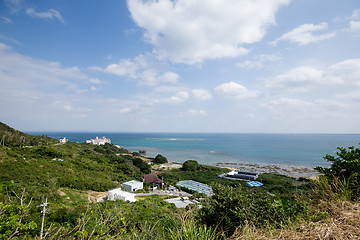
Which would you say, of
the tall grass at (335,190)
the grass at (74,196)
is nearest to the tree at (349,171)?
Result: the tall grass at (335,190)

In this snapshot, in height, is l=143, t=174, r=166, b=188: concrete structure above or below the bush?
below

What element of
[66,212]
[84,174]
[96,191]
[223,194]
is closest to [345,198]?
[223,194]

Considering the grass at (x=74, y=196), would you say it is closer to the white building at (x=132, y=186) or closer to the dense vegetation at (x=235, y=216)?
the dense vegetation at (x=235, y=216)

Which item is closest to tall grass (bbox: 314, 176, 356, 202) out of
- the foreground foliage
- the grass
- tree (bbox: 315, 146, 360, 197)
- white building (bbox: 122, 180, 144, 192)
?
the foreground foliage

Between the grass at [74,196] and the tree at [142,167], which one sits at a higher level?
the grass at [74,196]

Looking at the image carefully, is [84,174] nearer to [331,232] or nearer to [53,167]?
[53,167]

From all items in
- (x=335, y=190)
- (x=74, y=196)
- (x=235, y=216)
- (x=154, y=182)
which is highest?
(x=335, y=190)

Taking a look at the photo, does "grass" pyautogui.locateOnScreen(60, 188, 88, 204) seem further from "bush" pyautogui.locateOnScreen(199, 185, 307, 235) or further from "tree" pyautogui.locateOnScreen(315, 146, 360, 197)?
"tree" pyautogui.locateOnScreen(315, 146, 360, 197)

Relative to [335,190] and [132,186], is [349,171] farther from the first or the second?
[132,186]

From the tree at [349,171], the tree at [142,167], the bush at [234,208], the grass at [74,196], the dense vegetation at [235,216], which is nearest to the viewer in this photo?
the dense vegetation at [235,216]

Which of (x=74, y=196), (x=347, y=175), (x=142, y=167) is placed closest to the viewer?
(x=347, y=175)

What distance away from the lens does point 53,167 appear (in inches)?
902

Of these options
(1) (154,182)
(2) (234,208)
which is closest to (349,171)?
(2) (234,208)

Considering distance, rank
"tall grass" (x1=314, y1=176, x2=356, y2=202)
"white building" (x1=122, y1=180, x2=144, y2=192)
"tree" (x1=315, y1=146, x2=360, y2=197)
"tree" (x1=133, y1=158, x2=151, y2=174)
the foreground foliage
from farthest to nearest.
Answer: "tree" (x1=133, y1=158, x2=151, y2=174)
"white building" (x1=122, y1=180, x2=144, y2=192)
"tree" (x1=315, y1=146, x2=360, y2=197)
the foreground foliage
"tall grass" (x1=314, y1=176, x2=356, y2=202)
